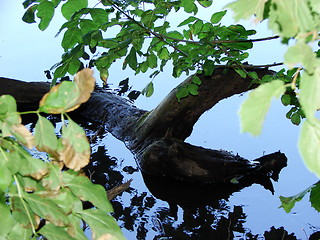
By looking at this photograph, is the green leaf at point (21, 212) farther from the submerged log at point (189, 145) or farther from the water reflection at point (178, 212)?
the submerged log at point (189, 145)

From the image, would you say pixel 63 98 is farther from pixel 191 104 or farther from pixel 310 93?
pixel 191 104

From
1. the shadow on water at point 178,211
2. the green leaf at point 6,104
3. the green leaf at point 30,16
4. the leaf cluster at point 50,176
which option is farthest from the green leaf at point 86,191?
the shadow on water at point 178,211

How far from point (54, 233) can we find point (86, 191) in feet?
0.19

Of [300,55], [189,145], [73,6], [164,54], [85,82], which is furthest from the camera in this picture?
[189,145]

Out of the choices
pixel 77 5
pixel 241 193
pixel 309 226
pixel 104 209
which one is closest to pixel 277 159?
pixel 241 193

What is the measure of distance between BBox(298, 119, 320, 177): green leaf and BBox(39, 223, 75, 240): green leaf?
253mm

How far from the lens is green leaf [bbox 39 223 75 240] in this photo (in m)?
0.46

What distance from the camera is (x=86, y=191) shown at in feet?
1.63

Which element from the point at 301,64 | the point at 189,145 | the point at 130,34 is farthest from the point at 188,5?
the point at 189,145

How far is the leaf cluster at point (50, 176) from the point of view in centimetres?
42

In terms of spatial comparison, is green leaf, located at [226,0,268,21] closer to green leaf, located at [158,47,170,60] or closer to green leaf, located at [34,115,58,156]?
green leaf, located at [34,115,58,156]

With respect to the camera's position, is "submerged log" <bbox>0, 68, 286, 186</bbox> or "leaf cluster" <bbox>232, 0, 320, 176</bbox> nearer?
"leaf cluster" <bbox>232, 0, 320, 176</bbox>

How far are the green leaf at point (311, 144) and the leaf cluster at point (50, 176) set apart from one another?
0.19 m

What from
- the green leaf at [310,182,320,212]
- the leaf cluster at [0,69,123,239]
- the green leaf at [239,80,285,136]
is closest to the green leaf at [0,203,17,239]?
the leaf cluster at [0,69,123,239]
